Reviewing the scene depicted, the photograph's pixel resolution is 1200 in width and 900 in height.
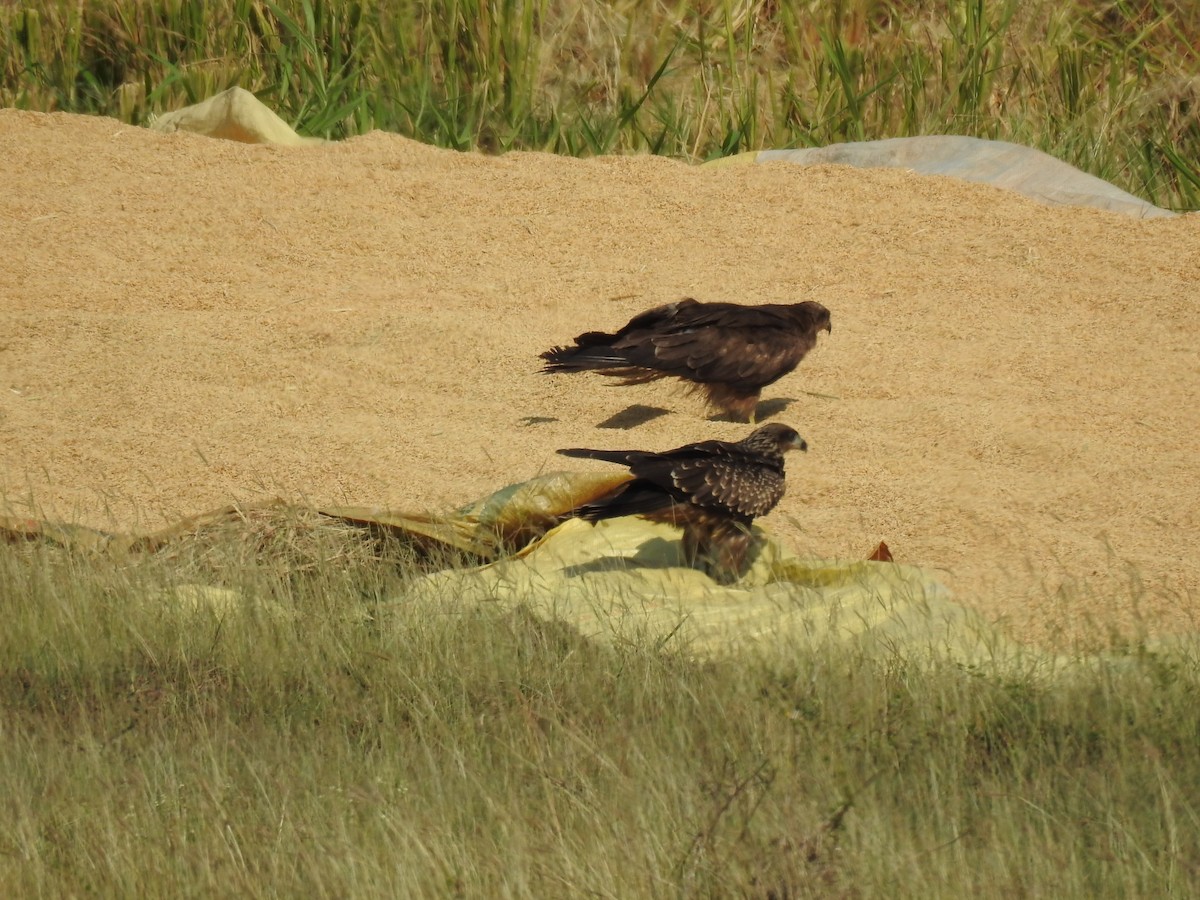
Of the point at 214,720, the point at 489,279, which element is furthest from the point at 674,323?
the point at 214,720

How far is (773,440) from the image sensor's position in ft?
14.9

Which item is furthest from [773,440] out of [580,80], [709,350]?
[580,80]

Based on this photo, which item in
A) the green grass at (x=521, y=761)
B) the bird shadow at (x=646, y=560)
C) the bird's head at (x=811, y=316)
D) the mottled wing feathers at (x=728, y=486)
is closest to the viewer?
the green grass at (x=521, y=761)

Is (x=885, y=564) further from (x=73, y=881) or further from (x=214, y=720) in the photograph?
(x=73, y=881)

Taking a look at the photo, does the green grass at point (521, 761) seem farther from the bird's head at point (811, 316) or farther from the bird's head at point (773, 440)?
the bird's head at point (811, 316)

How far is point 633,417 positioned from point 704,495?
159 cm

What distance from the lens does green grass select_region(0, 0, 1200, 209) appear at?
856 centimetres

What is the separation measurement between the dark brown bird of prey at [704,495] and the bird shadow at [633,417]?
118 cm

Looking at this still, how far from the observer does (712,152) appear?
28.1 feet

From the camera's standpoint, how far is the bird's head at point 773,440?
4.50m

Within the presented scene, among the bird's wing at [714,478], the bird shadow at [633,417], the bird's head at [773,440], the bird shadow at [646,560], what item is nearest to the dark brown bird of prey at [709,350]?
the bird shadow at [633,417]

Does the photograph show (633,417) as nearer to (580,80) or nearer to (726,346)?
(726,346)

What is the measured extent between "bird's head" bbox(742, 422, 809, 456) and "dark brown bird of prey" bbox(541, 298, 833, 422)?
0.96 m

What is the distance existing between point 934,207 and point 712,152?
161cm
